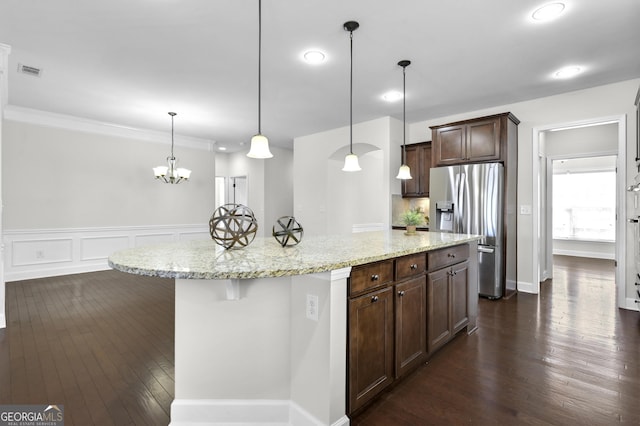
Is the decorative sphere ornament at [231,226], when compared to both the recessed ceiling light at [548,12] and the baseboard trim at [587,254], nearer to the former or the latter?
the recessed ceiling light at [548,12]

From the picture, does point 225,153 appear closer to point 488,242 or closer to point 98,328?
point 98,328

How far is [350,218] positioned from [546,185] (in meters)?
3.52

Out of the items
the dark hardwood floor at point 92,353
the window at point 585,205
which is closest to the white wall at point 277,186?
the dark hardwood floor at point 92,353

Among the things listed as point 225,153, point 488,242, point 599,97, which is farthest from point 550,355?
point 225,153

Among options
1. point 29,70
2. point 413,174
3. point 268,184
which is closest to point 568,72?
point 413,174

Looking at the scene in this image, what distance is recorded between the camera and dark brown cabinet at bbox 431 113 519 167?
4.22 meters

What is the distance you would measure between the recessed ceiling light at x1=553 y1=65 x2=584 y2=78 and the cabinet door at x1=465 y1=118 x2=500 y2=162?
0.80 metres

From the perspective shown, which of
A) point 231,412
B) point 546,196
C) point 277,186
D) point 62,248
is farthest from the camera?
point 277,186

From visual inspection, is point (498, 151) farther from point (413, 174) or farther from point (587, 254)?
point (587, 254)

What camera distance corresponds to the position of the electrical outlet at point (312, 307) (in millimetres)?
1610

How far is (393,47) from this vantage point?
2996 millimetres

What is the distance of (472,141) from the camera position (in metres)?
4.46

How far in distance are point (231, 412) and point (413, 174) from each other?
4.59 metres

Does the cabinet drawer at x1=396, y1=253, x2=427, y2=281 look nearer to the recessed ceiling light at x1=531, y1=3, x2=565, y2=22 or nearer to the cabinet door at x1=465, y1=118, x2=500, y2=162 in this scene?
the recessed ceiling light at x1=531, y1=3, x2=565, y2=22
